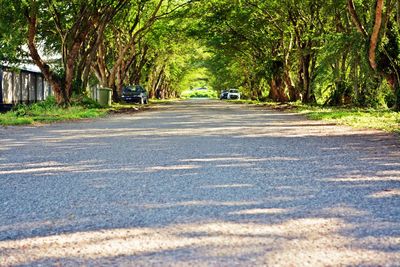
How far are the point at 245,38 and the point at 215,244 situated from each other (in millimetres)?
37158

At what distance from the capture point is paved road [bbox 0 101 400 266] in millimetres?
3564

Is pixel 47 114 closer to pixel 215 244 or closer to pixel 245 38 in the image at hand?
pixel 215 244

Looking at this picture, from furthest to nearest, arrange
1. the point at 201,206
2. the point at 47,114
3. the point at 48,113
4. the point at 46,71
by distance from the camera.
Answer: the point at 46,71
the point at 48,113
the point at 47,114
the point at 201,206

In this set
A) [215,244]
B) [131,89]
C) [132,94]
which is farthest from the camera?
→ [131,89]

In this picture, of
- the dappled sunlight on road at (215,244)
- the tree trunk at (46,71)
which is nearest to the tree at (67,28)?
the tree trunk at (46,71)

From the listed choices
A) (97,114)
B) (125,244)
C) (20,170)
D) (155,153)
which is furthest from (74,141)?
(97,114)

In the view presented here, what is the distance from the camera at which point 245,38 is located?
131 ft

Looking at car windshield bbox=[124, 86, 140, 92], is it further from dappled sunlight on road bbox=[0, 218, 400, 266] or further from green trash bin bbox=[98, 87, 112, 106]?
dappled sunlight on road bbox=[0, 218, 400, 266]

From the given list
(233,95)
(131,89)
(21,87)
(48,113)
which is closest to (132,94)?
(131,89)

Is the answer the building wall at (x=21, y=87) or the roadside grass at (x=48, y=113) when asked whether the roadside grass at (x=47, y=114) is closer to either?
the roadside grass at (x=48, y=113)

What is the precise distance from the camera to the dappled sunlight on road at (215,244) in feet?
11.3

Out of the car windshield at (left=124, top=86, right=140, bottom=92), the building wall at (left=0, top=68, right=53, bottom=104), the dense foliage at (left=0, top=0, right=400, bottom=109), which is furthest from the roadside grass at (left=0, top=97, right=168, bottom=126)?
the car windshield at (left=124, top=86, right=140, bottom=92)

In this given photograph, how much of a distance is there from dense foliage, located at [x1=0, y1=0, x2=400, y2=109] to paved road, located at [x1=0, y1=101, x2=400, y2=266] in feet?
37.4

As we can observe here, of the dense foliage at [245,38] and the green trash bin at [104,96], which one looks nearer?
the dense foliage at [245,38]
